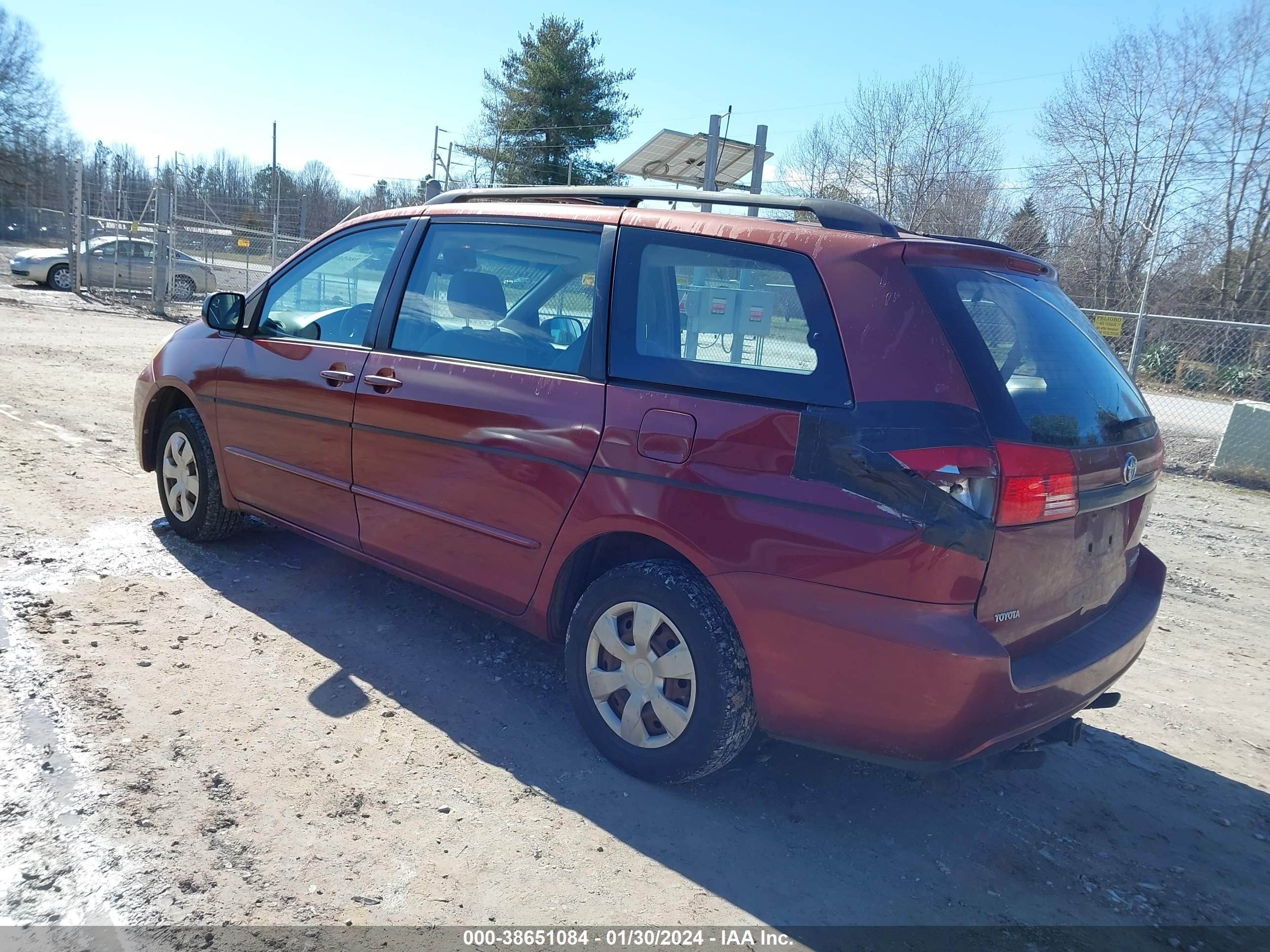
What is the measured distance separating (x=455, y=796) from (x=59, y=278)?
79.8 feet

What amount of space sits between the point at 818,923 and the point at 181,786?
78.7 inches

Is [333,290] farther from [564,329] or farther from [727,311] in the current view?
[727,311]

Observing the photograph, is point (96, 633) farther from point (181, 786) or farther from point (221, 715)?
point (181, 786)

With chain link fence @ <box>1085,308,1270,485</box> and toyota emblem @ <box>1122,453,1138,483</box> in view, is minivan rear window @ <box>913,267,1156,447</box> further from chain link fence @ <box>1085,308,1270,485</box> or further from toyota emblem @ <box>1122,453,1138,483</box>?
chain link fence @ <box>1085,308,1270,485</box>

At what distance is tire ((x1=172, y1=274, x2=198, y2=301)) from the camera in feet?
71.7

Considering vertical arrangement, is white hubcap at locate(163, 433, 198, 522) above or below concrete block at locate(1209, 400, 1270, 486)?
below

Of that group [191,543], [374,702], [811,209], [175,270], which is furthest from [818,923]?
[175,270]

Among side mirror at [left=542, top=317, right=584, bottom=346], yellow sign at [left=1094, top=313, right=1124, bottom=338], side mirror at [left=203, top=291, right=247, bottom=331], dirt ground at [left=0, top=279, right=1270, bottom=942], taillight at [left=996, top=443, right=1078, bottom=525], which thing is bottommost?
dirt ground at [left=0, top=279, right=1270, bottom=942]

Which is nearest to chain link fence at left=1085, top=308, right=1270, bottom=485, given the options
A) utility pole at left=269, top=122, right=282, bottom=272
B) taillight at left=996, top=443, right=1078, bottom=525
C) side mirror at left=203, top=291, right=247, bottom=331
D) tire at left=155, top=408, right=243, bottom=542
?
taillight at left=996, top=443, right=1078, bottom=525

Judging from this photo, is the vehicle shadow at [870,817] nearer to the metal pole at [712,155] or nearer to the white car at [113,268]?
the metal pole at [712,155]

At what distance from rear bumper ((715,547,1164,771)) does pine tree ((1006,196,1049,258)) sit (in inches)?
990

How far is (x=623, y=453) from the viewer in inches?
118

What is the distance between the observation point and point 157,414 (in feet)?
17.0

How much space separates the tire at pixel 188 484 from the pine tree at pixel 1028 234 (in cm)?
2459
